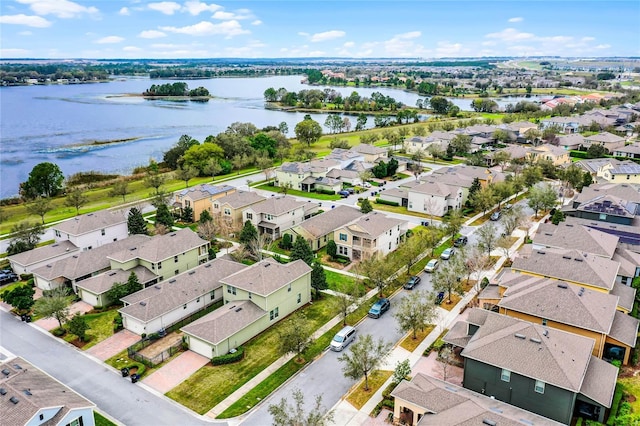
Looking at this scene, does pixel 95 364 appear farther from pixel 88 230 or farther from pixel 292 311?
pixel 88 230

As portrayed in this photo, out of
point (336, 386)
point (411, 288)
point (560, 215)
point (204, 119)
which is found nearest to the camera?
point (336, 386)

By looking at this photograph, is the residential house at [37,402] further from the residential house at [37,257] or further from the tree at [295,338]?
the residential house at [37,257]

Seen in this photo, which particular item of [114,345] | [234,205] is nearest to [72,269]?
[114,345]

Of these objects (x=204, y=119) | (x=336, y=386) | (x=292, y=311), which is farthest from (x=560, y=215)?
(x=204, y=119)

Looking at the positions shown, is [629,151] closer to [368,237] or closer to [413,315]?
[368,237]

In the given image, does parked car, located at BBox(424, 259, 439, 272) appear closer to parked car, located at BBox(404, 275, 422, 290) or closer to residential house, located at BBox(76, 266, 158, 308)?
parked car, located at BBox(404, 275, 422, 290)

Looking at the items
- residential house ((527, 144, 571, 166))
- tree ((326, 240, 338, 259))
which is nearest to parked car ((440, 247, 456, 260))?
tree ((326, 240, 338, 259))
